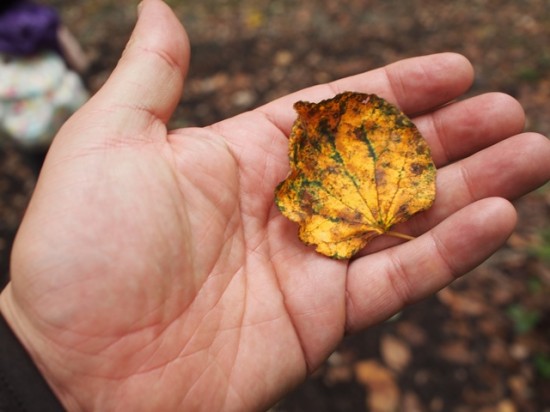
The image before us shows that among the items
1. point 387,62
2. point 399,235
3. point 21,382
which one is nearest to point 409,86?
point 399,235

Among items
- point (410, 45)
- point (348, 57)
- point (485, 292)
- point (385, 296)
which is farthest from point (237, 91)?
point (385, 296)

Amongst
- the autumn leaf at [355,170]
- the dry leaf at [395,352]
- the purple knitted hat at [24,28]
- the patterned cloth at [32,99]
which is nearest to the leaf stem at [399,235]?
the autumn leaf at [355,170]

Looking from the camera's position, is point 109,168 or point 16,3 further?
point 16,3

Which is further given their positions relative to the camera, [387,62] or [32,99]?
[387,62]

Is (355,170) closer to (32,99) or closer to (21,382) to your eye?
(21,382)

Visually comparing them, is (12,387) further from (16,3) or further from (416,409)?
(16,3)
